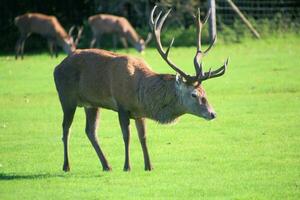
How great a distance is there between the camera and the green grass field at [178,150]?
31.1 ft

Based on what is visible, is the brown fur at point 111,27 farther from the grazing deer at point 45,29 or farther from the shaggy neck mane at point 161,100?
the shaggy neck mane at point 161,100

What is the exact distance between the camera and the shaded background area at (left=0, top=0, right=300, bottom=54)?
104 feet

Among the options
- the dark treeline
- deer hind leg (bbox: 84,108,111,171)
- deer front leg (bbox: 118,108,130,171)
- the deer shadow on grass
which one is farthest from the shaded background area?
the deer shadow on grass

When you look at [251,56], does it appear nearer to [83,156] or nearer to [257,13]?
[257,13]

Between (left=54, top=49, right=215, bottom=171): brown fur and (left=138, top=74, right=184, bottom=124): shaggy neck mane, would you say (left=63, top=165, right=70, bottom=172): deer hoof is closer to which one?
(left=54, top=49, right=215, bottom=171): brown fur

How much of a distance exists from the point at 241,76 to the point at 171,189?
40.3ft

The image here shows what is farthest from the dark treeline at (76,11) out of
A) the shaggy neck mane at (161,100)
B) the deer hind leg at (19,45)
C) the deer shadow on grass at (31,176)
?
the deer shadow on grass at (31,176)

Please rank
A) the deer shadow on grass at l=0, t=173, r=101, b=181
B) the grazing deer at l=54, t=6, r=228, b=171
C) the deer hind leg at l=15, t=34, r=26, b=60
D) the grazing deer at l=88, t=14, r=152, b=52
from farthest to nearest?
1. the grazing deer at l=88, t=14, r=152, b=52
2. the deer hind leg at l=15, t=34, r=26, b=60
3. the grazing deer at l=54, t=6, r=228, b=171
4. the deer shadow on grass at l=0, t=173, r=101, b=181

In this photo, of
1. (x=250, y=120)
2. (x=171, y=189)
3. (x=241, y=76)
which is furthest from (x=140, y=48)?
(x=171, y=189)

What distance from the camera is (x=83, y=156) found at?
39.4ft

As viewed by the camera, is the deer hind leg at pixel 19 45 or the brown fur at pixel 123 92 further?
the deer hind leg at pixel 19 45

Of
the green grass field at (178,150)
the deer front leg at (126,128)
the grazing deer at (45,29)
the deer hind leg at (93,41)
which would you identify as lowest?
the deer hind leg at (93,41)

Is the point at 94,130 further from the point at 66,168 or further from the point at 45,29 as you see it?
the point at 45,29

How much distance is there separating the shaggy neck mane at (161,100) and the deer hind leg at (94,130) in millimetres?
854
